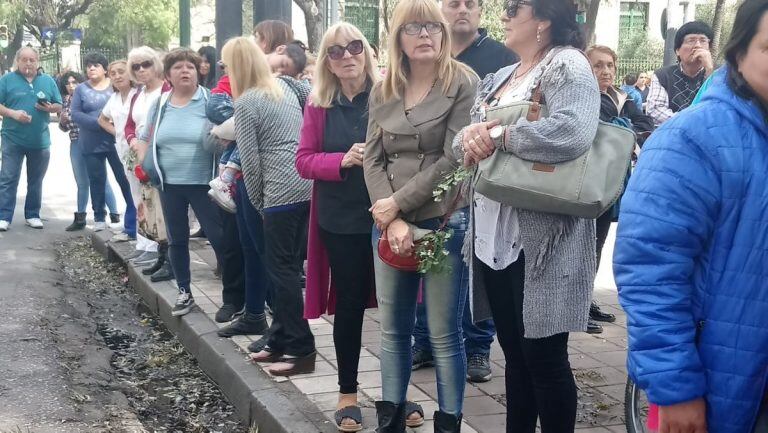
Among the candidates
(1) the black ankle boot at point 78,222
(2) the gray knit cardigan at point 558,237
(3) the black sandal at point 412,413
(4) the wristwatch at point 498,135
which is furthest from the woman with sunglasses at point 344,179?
(1) the black ankle boot at point 78,222

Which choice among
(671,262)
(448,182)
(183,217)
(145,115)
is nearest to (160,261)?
(145,115)

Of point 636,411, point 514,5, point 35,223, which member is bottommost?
point 35,223

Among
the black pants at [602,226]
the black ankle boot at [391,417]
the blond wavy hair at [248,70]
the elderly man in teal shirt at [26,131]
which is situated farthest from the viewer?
the elderly man in teal shirt at [26,131]

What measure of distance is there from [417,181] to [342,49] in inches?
34.3

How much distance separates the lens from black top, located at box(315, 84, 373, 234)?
4207 mm

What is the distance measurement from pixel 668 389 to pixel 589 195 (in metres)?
0.92

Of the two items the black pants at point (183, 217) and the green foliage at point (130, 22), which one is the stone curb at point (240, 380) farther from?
the green foliage at point (130, 22)

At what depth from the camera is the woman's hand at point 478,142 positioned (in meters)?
3.07

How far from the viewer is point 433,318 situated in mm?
3889

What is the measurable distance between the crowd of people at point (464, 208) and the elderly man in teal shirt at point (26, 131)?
3900 millimetres

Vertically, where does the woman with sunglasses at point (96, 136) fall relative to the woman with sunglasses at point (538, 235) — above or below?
below

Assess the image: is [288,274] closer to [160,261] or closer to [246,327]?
[246,327]

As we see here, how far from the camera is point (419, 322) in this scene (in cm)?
527

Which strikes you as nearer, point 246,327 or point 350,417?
point 350,417
